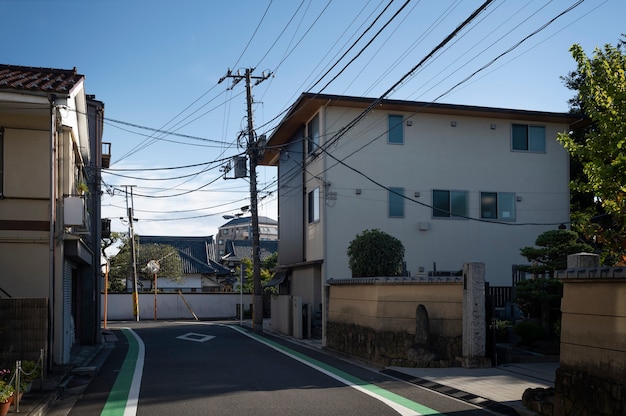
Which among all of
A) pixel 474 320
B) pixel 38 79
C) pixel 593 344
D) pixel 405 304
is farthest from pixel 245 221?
pixel 593 344

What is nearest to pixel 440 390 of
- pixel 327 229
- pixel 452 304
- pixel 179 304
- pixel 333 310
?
pixel 452 304

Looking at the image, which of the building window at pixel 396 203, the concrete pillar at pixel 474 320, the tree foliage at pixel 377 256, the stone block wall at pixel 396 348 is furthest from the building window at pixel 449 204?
the concrete pillar at pixel 474 320

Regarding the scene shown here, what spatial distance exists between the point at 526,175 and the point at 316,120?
31.0 ft

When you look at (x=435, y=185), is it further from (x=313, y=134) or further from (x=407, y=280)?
(x=407, y=280)

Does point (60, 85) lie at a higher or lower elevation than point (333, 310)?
higher

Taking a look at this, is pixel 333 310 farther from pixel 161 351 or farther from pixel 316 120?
pixel 316 120

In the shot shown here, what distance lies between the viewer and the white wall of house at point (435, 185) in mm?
26219

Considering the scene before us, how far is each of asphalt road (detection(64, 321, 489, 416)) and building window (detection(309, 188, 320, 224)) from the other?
8.41m

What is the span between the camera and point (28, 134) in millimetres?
14992

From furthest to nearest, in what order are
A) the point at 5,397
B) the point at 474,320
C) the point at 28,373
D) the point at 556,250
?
the point at 556,250, the point at 474,320, the point at 28,373, the point at 5,397

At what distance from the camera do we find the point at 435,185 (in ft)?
88.8

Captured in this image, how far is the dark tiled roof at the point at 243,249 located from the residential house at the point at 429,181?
38.9 metres

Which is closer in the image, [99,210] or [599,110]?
[599,110]

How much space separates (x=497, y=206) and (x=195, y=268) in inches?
1495
